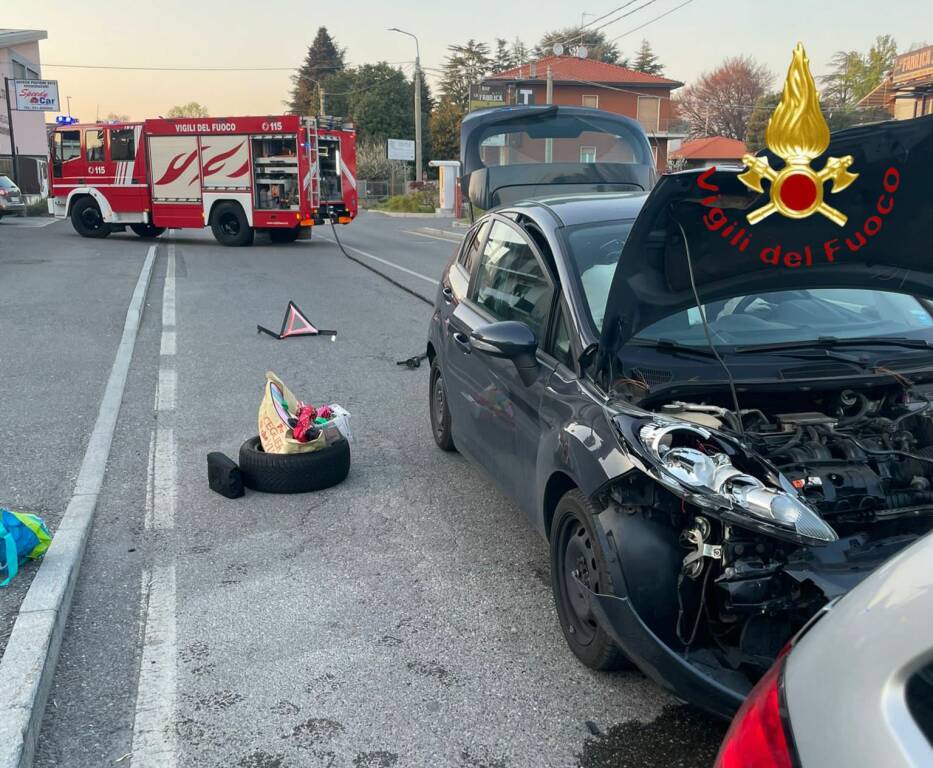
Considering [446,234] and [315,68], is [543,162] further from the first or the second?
[315,68]

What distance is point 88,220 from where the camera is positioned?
25734 millimetres

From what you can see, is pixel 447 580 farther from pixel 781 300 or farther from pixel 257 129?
pixel 257 129

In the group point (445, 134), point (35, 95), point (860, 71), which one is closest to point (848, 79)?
point (860, 71)

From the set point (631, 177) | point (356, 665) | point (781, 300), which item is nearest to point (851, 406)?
point (781, 300)

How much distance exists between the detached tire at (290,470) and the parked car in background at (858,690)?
4.05 meters

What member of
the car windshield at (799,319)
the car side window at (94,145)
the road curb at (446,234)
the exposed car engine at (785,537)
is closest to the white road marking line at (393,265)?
the road curb at (446,234)

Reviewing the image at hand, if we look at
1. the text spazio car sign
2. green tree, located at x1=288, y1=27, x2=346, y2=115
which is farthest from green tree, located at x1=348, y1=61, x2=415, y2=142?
the text spazio car sign

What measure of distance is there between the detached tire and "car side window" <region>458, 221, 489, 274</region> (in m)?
1.34

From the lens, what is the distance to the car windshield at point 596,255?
3.95m

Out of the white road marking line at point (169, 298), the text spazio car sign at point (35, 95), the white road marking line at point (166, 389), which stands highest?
the text spazio car sign at point (35, 95)

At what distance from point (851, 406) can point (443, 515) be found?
226 centimetres

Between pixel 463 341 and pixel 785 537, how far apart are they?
2.62 m

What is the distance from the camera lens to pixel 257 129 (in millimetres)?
22172

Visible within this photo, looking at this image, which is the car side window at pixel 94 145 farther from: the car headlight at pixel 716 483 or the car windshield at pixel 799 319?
the car headlight at pixel 716 483
